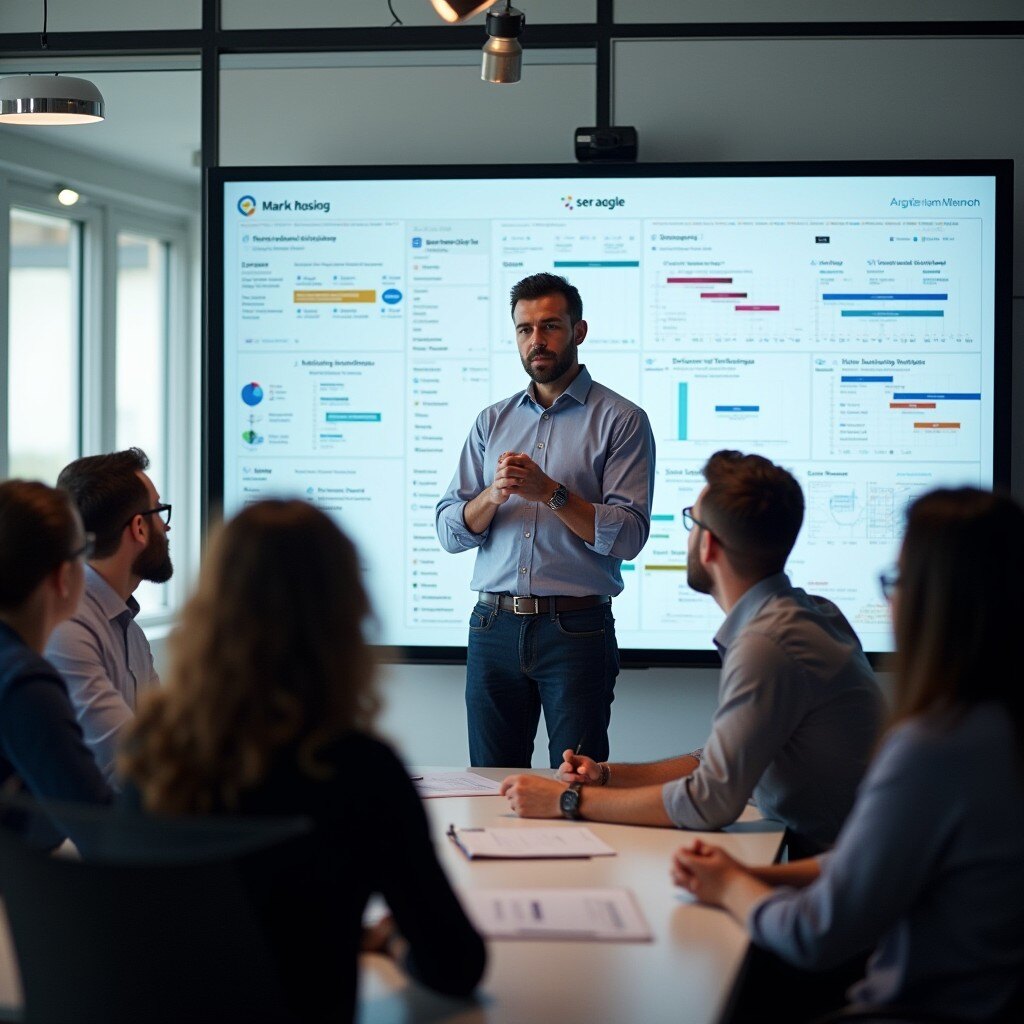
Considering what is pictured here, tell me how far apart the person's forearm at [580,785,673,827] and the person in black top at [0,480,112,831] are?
0.87 meters

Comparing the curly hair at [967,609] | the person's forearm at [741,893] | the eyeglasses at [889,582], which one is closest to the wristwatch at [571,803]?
the person's forearm at [741,893]

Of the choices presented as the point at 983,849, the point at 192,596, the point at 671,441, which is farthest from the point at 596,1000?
the point at 671,441

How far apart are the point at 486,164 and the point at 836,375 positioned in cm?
137

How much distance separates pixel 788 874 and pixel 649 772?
0.59 m

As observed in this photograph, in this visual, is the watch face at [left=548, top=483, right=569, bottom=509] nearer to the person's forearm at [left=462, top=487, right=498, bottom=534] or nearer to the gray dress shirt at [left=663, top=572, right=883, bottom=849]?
the person's forearm at [left=462, top=487, right=498, bottom=534]

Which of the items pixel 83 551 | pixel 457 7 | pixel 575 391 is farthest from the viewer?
pixel 575 391

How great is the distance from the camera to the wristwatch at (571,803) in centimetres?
226

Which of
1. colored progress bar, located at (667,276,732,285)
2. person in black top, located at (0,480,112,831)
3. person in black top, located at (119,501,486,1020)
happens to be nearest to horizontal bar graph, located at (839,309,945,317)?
colored progress bar, located at (667,276,732,285)

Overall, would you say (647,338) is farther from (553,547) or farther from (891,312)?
(553,547)

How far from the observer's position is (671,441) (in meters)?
4.11

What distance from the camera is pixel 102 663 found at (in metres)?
2.44

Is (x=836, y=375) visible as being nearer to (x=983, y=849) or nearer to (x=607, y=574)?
(x=607, y=574)

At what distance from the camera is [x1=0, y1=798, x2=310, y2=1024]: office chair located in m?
1.12

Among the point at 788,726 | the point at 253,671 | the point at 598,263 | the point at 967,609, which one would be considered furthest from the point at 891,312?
the point at 253,671
